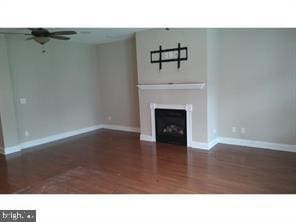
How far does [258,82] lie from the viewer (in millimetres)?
4668

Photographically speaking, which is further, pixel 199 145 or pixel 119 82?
pixel 119 82

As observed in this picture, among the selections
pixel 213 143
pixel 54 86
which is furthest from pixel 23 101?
pixel 213 143

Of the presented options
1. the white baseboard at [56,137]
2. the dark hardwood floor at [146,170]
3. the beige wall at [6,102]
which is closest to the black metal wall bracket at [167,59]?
the dark hardwood floor at [146,170]

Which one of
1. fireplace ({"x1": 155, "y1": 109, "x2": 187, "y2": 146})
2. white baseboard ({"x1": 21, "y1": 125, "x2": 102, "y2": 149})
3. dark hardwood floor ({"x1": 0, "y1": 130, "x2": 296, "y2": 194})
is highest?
fireplace ({"x1": 155, "y1": 109, "x2": 187, "y2": 146})

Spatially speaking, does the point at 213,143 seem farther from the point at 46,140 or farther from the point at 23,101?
the point at 23,101

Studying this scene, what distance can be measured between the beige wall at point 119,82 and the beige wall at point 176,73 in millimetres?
906

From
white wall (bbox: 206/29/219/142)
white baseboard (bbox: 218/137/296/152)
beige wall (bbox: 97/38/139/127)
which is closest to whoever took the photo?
white baseboard (bbox: 218/137/296/152)

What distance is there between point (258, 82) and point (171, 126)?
82.0 inches

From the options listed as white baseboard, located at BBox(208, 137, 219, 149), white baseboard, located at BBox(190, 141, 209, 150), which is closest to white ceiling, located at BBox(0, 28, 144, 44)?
white baseboard, located at BBox(190, 141, 209, 150)

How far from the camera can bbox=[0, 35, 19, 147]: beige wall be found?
16.4 feet

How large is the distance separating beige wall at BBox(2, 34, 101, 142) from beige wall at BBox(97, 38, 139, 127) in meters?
0.28

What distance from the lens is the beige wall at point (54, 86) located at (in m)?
5.46

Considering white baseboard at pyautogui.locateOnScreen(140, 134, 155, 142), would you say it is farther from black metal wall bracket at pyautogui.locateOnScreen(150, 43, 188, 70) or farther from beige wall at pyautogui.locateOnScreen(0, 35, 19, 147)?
beige wall at pyautogui.locateOnScreen(0, 35, 19, 147)
